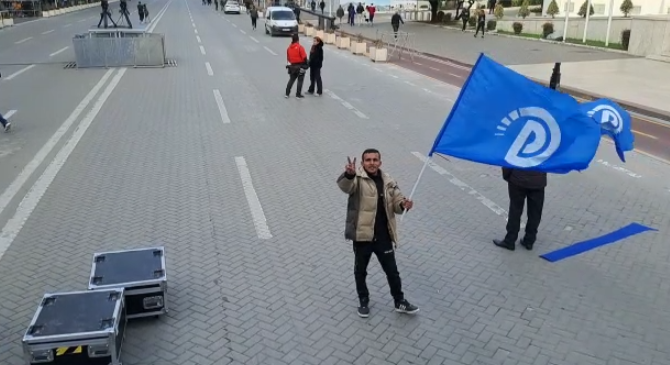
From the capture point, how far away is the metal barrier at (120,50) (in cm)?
2259

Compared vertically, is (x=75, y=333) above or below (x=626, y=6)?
below

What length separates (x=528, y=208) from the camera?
7152 mm

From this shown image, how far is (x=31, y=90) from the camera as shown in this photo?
17.6 m

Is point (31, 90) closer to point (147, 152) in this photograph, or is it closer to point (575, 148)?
point (147, 152)

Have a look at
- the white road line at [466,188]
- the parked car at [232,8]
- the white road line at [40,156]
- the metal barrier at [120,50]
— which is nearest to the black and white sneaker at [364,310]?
the white road line at [466,188]

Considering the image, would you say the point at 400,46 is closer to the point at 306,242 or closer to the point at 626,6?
the point at 626,6

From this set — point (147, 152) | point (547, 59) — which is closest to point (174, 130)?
point (147, 152)

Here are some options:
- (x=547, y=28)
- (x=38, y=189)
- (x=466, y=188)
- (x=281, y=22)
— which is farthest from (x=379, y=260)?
(x=281, y=22)

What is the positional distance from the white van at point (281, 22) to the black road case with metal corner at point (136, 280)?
31.9 m

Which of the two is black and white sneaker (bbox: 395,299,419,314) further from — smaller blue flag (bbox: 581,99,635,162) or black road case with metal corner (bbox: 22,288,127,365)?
smaller blue flag (bbox: 581,99,635,162)

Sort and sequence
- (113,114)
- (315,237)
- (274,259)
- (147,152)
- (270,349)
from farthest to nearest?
(113,114)
(147,152)
(315,237)
(274,259)
(270,349)

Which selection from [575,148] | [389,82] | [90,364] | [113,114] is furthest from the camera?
[389,82]

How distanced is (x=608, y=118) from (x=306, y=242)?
397cm

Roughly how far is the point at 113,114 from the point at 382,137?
6.86 meters
